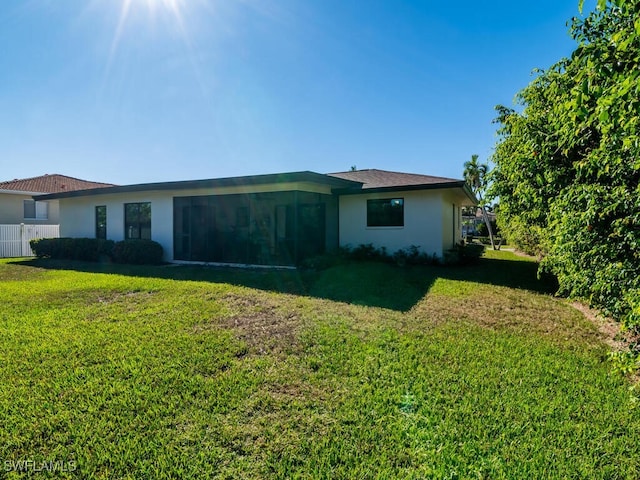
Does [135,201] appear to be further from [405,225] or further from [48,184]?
[48,184]

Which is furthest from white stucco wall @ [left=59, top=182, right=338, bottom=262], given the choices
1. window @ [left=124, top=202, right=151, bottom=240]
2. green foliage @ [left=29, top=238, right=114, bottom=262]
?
green foliage @ [left=29, top=238, right=114, bottom=262]

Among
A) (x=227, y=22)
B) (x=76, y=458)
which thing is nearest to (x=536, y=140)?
(x=76, y=458)

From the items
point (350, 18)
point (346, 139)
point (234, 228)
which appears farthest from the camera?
point (346, 139)

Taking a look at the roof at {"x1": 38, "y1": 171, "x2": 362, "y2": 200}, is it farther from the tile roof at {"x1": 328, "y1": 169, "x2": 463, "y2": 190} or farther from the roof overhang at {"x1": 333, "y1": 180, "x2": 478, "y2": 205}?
the tile roof at {"x1": 328, "y1": 169, "x2": 463, "y2": 190}

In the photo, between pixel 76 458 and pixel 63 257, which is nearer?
pixel 76 458

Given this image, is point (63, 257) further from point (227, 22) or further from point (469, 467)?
point (469, 467)

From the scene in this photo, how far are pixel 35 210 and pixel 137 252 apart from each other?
13.7m

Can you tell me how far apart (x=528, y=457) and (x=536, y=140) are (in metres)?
3.95

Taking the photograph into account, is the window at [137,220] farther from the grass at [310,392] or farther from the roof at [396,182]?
the roof at [396,182]

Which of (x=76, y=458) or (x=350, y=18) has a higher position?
(x=350, y=18)

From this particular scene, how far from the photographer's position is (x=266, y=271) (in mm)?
10781

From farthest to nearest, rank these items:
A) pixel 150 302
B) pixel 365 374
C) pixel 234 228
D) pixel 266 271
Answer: pixel 234 228 < pixel 266 271 < pixel 150 302 < pixel 365 374

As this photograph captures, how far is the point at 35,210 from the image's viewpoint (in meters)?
20.8

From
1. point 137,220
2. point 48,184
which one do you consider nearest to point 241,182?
point 137,220
